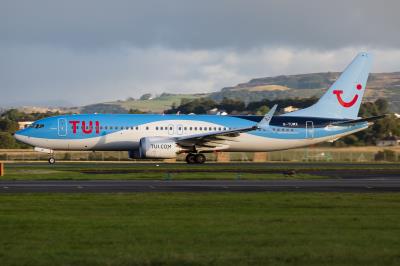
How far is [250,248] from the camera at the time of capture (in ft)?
51.9

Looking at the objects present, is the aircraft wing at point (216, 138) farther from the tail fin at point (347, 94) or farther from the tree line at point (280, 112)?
the tree line at point (280, 112)

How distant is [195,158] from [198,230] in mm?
38347

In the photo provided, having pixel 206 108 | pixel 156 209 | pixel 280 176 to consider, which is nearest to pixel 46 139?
pixel 280 176

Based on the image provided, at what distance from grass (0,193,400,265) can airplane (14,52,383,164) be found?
2757cm

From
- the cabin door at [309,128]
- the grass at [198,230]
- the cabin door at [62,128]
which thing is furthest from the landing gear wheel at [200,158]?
the grass at [198,230]

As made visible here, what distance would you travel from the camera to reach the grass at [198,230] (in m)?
14.8

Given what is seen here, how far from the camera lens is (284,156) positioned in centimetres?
6656

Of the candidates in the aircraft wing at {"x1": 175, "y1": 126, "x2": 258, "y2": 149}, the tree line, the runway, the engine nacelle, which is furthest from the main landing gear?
the runway

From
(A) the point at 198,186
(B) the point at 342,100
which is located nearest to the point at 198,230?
(A) the point at 198,186

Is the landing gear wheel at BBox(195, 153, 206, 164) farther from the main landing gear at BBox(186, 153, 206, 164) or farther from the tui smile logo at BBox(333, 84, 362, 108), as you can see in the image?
the tui smile logo at BBox(333, 84, 362, 108)

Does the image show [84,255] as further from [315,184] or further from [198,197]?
[315,184]

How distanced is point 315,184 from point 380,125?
52.7 meters

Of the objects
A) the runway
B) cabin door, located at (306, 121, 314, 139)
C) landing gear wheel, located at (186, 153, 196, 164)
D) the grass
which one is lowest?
the grass

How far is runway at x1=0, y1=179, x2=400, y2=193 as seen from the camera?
1220 inches
